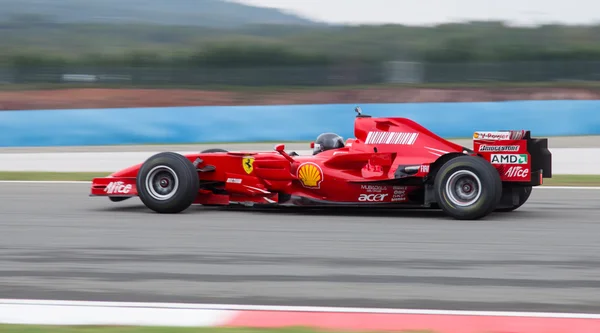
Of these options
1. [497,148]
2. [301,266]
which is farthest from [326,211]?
[301,266]

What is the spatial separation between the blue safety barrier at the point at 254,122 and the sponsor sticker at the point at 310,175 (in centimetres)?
1175

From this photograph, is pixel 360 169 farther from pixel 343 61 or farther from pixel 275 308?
pixel 343 61

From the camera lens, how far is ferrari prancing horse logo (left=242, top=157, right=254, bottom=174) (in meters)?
9.14

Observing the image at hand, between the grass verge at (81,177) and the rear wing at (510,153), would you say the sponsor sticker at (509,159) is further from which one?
the grass verge at (81,177)

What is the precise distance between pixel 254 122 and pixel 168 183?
11986mm

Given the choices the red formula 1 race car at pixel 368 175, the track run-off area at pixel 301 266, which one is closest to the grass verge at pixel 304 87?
the track run-off area at pixel 301 266

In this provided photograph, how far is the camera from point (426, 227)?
26.3 ft

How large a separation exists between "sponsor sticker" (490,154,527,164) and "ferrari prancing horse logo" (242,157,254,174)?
2527 mm

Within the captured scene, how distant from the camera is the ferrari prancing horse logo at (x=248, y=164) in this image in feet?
30.0

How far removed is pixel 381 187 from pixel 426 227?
0.85 metres

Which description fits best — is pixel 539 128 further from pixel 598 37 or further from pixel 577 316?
Answer: pixel 577 316

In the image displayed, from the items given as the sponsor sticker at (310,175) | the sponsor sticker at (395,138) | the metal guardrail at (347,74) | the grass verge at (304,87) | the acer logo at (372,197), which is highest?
the metal guardrail at (347,74)

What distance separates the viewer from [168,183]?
9.13 meters

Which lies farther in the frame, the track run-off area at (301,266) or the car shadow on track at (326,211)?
the car shadow on track at (326,211)
